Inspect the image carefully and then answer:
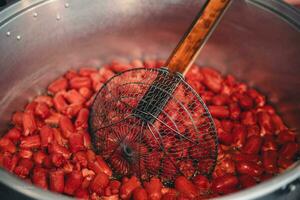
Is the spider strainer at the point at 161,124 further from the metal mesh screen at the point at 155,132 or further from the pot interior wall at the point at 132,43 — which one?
the pot interior wall at the point at 132,43

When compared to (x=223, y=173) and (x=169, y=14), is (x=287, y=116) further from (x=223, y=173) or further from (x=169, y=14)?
(x=169, y=14)

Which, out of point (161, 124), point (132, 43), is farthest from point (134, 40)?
point (161, 124)

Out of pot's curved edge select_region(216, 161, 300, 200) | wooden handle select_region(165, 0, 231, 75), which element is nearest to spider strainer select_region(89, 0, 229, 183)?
wooden handle select_region(165, 0, 231, 75)

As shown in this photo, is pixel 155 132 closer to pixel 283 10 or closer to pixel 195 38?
pixel 195 38

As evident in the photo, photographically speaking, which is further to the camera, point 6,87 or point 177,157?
point 6,87

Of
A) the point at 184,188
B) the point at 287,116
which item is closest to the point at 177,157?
the point at 184,188
